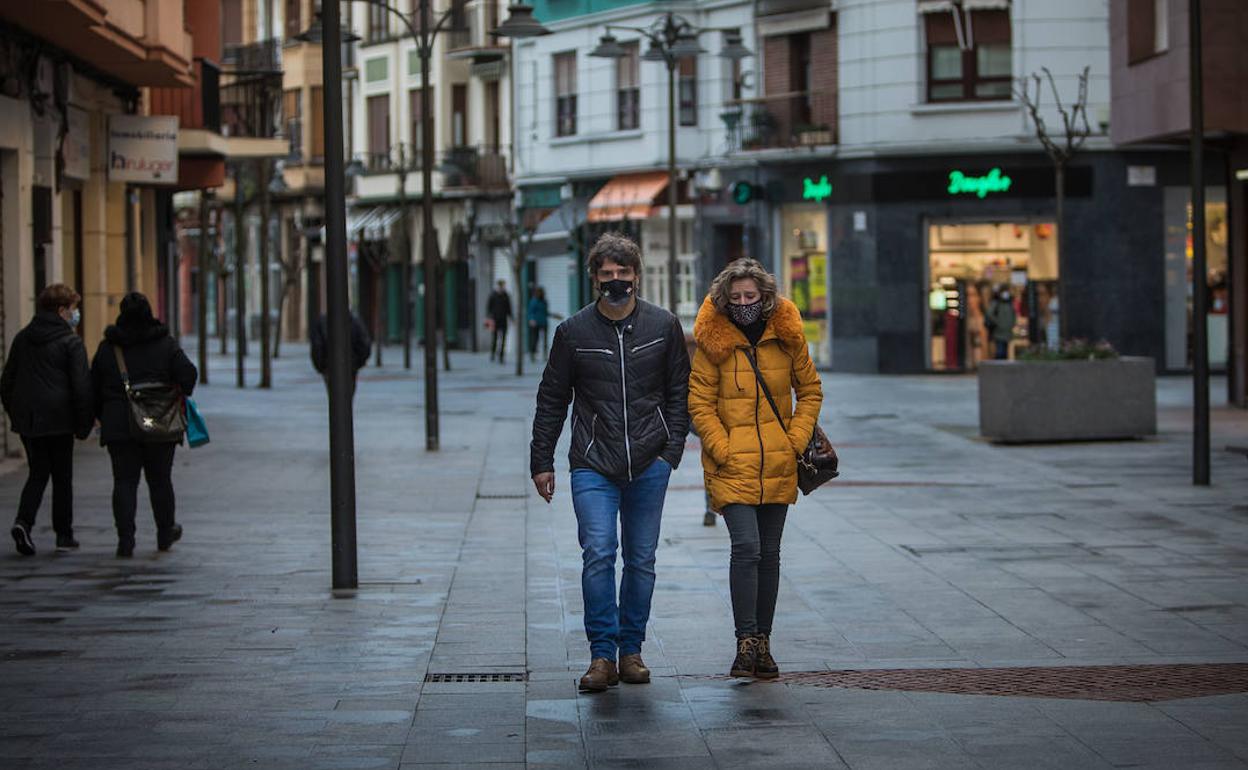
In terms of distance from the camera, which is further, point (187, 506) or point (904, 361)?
point (904, 361)

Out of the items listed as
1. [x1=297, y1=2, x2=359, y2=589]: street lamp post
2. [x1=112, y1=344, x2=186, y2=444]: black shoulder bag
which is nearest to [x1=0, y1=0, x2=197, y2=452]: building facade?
[x1=112, y1=344, x2=186, y2=444]: black shoulder bag

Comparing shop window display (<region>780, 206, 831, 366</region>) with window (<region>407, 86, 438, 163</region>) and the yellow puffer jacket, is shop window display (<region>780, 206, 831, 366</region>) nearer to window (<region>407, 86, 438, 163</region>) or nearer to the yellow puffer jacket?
window (<region>407, 86, 438, 163</region>)

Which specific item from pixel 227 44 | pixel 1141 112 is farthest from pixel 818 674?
pixel 227 44

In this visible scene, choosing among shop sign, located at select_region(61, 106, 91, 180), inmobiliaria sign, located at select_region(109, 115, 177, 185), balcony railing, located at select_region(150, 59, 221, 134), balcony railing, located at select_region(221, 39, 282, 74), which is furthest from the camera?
balcony railing, located at select_region(221, 39, 282, 74)

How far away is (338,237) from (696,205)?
3717cm

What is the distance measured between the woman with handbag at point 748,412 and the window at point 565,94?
4417 centimetres

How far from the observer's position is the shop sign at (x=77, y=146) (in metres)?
24.4

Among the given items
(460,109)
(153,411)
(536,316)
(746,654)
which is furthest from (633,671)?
(460,109)

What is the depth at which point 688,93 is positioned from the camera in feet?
159

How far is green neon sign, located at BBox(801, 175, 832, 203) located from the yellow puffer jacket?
34.7 m

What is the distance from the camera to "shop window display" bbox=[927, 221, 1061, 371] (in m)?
41.3

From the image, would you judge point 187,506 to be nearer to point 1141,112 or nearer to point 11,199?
point 11,199

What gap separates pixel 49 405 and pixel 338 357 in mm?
2803

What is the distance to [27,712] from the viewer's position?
27.3ft
